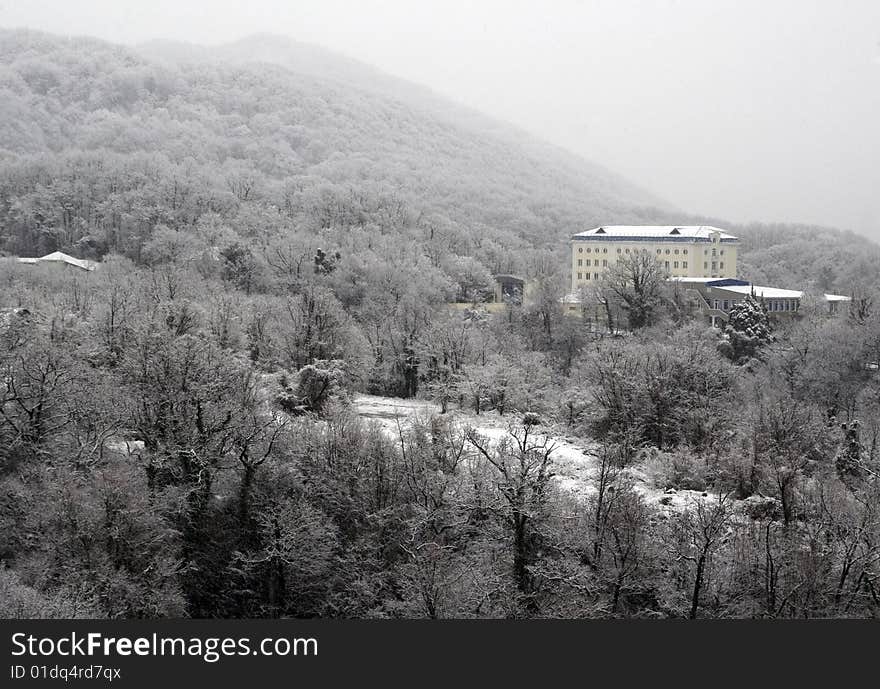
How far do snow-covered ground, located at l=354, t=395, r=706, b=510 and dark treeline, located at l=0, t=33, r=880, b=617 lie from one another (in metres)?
0.20

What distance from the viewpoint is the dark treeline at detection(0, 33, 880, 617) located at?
61.1 feet

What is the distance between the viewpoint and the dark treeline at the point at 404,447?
18625mm

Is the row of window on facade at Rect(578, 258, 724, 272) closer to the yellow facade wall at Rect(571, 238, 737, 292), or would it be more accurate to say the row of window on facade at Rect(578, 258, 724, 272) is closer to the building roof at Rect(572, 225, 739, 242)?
the yellow facade wall at Rect(571, 238, 737, 292)

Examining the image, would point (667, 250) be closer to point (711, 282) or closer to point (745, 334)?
point (711, 282)

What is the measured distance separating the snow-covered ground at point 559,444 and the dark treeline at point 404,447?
196 millimetres

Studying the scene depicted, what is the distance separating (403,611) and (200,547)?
21.4 ft

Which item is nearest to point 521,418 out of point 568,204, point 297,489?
point 297,489

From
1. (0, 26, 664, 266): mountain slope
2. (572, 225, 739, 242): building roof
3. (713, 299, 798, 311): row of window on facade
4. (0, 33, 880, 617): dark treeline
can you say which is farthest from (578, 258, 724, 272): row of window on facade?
(0, 26, 664, 266): mountain slope

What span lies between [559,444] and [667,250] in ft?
124

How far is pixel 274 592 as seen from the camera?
20656mm

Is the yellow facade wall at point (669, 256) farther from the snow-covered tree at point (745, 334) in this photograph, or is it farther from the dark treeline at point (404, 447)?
the snow-covered tree at point (745, 334)

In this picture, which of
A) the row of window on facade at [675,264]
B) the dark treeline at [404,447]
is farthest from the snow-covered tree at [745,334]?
the row of window on facade at [675,264]

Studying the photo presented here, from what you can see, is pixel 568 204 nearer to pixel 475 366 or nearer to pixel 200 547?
pixel 475 366

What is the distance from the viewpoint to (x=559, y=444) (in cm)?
2795
